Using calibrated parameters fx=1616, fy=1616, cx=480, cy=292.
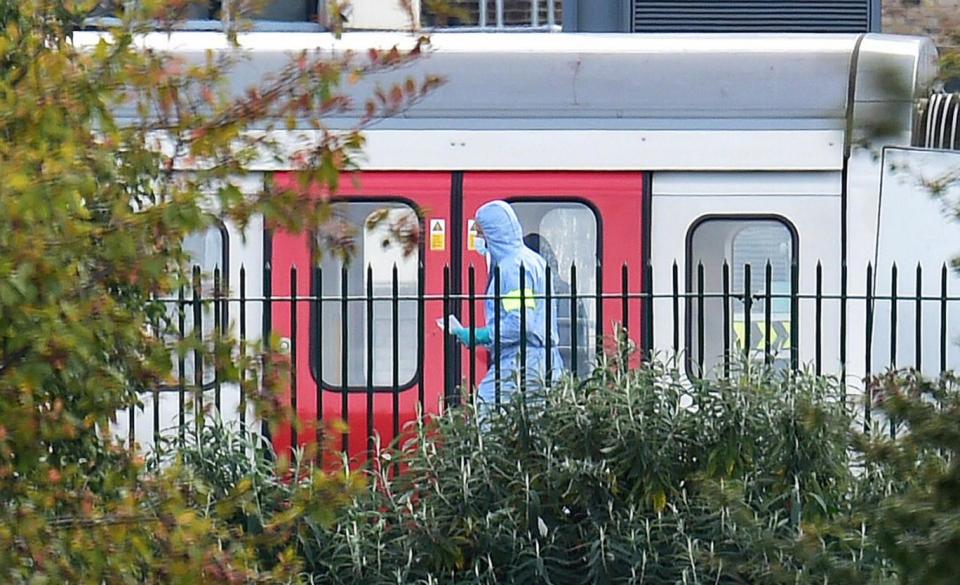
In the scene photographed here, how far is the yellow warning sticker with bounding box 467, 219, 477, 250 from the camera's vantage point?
7965 millimetres

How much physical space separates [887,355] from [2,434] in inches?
230

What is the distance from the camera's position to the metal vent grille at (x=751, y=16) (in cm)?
1114

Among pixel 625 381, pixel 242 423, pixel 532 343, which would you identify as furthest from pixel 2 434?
pixel 532 343

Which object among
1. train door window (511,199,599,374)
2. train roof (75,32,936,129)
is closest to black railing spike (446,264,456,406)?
train door window (511,199,599,374)

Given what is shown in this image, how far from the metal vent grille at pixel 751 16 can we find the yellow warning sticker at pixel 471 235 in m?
3.92

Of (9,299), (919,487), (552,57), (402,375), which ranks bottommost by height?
(402,375)

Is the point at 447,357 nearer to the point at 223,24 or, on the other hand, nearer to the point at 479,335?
the point at 479,335

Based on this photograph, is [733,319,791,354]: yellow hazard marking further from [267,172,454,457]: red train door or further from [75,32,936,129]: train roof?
[267,172,454,457]: red train door

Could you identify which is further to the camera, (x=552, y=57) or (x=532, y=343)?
(x=552, y=57)

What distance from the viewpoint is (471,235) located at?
7992mm

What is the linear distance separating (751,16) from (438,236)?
4.13 metres

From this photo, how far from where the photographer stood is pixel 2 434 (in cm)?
228

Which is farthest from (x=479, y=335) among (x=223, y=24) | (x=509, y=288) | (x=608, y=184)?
(x=223, y=24)

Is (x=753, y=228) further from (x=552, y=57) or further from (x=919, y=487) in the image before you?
(x=919, y=487)
